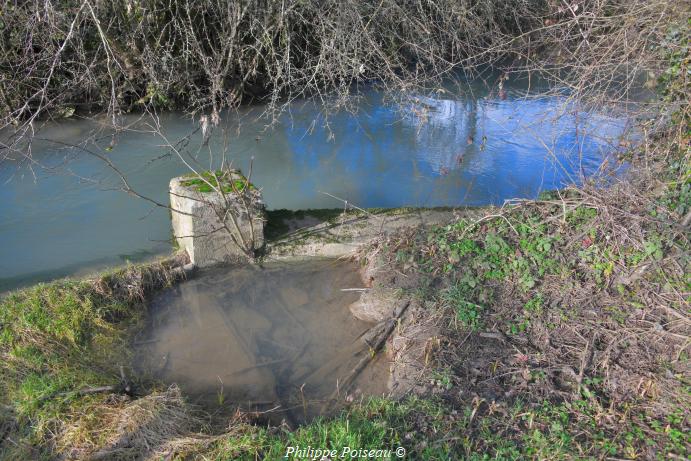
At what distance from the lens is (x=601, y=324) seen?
4.23 metres

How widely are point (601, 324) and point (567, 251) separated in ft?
2.46

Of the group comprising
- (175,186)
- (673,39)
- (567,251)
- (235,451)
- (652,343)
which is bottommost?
(235,451)

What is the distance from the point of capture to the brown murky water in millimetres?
4191

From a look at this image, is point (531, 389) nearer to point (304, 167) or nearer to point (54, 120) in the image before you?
point (304, 167)

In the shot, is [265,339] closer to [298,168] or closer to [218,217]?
[218,217]

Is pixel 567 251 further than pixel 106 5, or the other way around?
pixel 106 5

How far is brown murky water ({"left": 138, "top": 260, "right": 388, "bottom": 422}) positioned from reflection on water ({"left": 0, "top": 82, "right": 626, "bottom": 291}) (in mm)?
1645

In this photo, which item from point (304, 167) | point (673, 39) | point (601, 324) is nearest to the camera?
point (601, 324)

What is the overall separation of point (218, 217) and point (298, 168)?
11.5 feet

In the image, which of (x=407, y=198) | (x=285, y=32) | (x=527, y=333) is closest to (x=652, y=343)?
(x=527, y=333)

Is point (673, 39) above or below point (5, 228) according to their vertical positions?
above

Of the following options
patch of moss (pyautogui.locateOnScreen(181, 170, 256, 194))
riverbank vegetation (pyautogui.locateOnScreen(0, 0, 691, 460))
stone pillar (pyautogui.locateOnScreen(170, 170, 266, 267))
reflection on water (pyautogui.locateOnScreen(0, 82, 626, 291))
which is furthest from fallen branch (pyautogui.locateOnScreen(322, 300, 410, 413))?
reflection on water (pyautogui.locateOnScreen(0, 82, 626, 291))

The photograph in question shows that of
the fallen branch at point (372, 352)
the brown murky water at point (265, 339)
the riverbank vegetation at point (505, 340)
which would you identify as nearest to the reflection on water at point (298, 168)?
the riverbank vegetation at point (505, 340)

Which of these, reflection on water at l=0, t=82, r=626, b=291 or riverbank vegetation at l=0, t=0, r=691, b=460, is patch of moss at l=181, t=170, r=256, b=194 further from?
reflection on water at l=0, t=82, r=626, b=291
